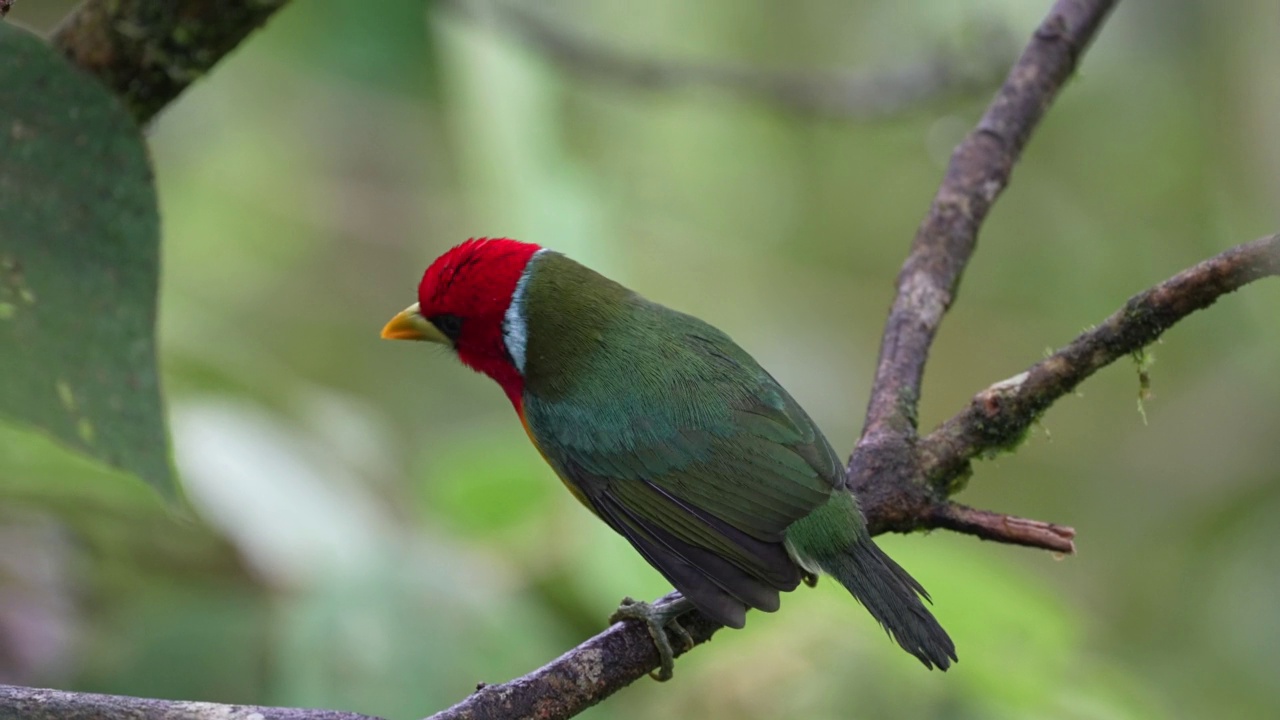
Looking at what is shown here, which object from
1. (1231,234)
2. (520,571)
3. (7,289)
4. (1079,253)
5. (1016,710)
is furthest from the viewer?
(1079,253)

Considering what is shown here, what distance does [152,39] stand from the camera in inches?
95.3

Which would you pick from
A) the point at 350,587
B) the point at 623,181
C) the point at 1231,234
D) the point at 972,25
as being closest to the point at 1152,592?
the point at 1231,234

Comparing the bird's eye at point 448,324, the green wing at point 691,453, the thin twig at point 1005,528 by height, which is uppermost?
the bird's eye at point 448,324

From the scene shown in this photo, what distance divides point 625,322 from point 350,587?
895mm

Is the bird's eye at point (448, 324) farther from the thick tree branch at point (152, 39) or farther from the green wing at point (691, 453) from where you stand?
the thick tree branch at point (152, 39)

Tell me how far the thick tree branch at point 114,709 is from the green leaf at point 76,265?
35cm

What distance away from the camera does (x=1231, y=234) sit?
4539 millimetres

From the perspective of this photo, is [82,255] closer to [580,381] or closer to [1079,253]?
[580,381]

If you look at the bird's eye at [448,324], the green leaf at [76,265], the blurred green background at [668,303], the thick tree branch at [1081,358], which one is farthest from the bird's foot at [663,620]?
the bird's eye at [448,324]

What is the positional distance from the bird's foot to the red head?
802 millimetres

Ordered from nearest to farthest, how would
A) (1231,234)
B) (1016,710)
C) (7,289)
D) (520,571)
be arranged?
1. (7,289)
2. (1016,710)
3. (520,571)
4. (1231,234)

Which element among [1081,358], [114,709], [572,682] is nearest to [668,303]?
[1081,358]

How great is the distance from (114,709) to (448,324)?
5.16ft

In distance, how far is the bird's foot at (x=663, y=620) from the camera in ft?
6.68
